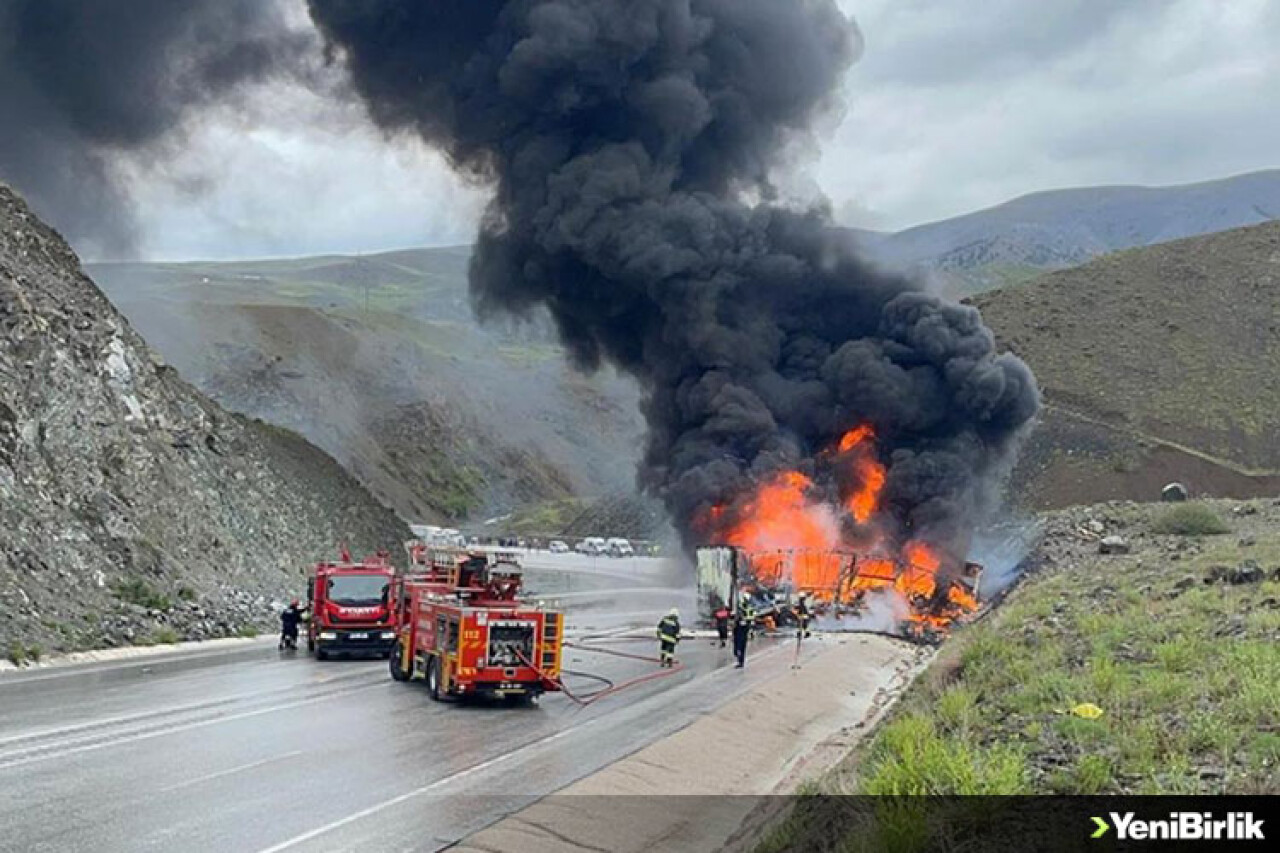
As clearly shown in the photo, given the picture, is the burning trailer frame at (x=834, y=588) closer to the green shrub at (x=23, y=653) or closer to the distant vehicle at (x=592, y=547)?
the green shrub at (x=23, y=653)

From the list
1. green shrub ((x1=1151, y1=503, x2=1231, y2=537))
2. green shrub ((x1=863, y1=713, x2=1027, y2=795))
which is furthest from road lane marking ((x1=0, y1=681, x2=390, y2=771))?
green shrub ((x1=1151, y1=503, x2=1231, y2=537))

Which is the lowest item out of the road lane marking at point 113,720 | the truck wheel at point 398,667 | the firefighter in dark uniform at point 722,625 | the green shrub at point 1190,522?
the firefighter in dark uniform at point 722,625

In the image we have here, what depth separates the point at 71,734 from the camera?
635 inches

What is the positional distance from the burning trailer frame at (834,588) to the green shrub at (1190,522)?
10.5 metres

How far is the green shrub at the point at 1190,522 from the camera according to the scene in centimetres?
4531

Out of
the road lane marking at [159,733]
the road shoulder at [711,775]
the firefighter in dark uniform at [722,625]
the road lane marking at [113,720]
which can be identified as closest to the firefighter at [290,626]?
the road lane marking at [159,733]

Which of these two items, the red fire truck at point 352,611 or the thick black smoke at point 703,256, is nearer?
the red fire truck at point 352,611

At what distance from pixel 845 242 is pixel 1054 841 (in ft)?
128

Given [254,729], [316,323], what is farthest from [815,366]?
[316,323]

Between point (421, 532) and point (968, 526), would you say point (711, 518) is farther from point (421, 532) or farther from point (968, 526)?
point (421, 532)

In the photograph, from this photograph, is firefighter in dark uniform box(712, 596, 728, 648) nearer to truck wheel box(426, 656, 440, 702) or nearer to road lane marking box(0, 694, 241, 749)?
truck wheel box(426, 656, 440, 702)

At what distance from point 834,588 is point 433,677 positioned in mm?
19830

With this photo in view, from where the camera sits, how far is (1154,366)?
275 feet

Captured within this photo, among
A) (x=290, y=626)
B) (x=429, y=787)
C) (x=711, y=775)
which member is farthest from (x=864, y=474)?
(x=429, y=787)
